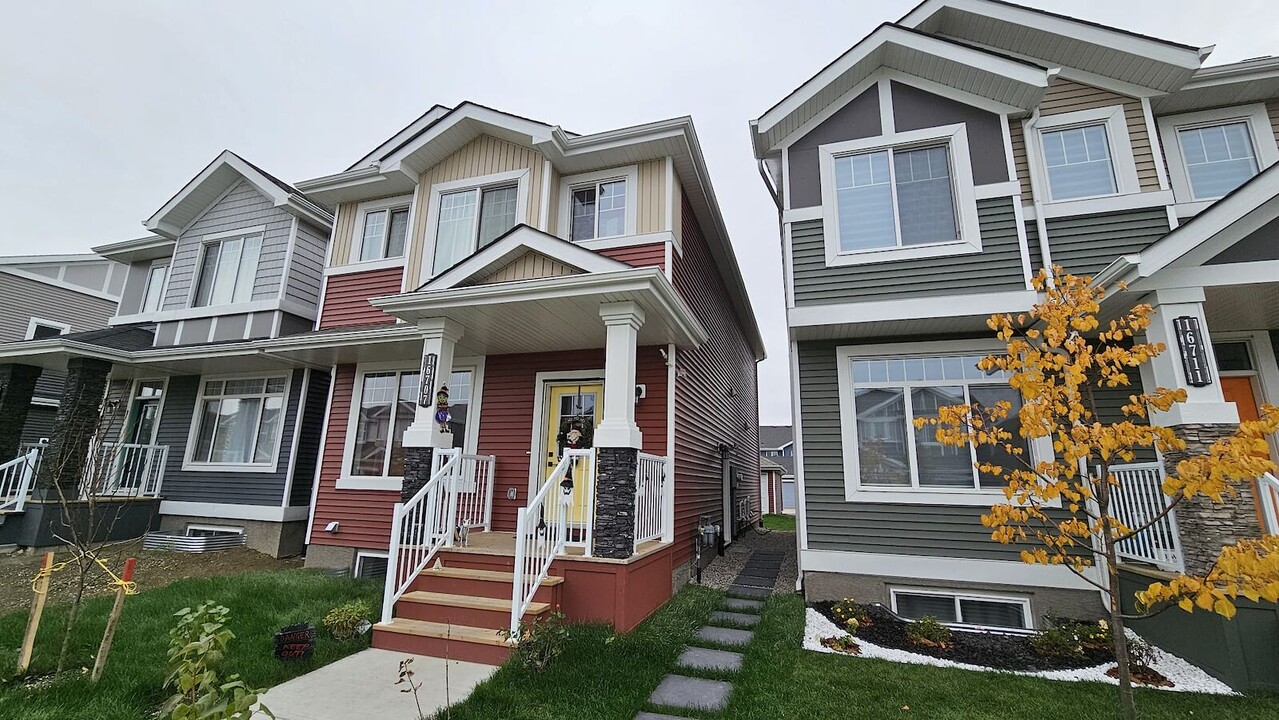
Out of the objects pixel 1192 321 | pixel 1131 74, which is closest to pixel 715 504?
pixel 1192 321

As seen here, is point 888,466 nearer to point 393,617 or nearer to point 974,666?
point 974,666

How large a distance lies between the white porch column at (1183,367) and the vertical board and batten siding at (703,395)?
4829 millimetres

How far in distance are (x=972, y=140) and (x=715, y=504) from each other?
6.74 meters

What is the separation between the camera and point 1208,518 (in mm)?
4371

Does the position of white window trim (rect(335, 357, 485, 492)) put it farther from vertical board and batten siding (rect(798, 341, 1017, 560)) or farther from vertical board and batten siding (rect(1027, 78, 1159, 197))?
vertical board and batten siding (rect(1027, 78, 1159, 197))

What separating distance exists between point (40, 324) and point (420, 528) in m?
15.9

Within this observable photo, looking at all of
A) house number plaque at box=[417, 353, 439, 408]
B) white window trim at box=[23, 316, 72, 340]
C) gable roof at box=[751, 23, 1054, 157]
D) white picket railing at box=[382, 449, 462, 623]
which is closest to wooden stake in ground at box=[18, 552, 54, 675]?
white picket railing at box=[382, 449, 462, 623]

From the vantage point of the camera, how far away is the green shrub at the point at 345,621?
480 centimetres

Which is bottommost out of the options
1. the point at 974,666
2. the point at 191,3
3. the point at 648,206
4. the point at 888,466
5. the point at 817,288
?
the point at 974,666

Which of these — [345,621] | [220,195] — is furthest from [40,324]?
[345,621]

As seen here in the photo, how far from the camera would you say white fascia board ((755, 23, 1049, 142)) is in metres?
6.15

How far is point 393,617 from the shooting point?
16.6ft

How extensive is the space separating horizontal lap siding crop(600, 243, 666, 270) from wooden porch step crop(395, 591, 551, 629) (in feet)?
14.4

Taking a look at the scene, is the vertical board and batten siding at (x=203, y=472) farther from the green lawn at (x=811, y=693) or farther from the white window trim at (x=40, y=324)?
the white window trim at (x=40, y=324)
